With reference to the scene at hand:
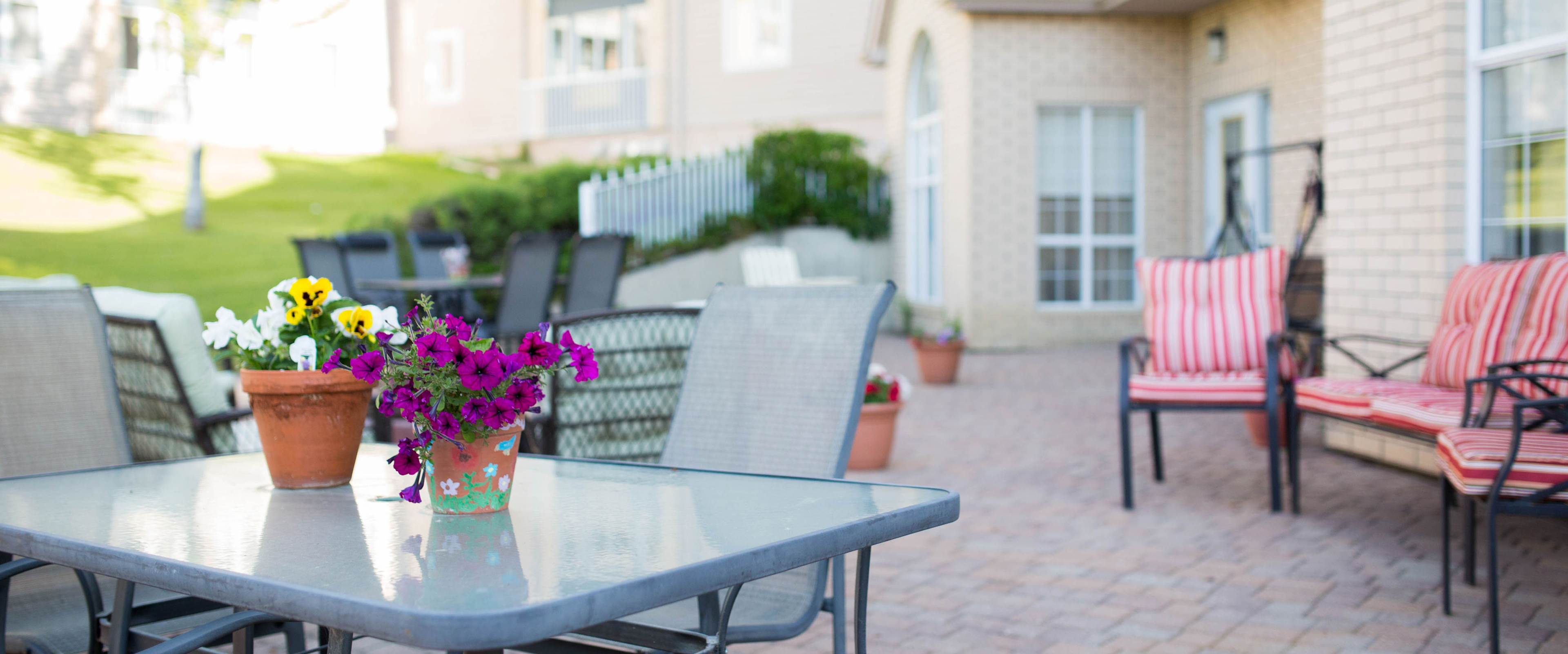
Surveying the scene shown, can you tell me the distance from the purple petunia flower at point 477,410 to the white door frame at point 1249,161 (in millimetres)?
8947

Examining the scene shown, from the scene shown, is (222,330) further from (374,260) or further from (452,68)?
(452,68)

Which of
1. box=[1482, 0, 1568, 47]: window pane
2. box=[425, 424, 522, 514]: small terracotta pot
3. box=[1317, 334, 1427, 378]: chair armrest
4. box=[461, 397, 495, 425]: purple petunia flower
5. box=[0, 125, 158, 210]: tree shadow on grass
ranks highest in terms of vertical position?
box=[0, 125, 158, 210]: tree shadow on grass

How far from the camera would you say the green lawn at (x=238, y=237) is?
12.6 m

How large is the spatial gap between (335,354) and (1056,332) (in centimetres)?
1023

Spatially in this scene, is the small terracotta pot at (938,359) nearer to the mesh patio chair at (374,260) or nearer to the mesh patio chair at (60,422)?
the mesh patio chair at (374,260)

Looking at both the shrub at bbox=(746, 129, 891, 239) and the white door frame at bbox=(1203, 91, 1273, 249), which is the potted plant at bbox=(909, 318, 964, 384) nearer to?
the white door frame at bbox=(1203, 91, 1273, 249)

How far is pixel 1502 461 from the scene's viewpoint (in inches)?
120

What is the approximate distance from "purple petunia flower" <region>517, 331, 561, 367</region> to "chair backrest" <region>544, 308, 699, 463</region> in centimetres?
202

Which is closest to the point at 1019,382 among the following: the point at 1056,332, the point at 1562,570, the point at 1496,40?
the point at 1056,332

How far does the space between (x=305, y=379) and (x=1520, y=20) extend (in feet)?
16.5

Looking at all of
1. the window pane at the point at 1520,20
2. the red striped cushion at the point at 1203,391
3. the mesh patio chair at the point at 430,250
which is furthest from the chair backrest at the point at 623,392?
the mesh patio chair at the point at 430,250

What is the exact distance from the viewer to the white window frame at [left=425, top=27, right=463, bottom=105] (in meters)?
22.7

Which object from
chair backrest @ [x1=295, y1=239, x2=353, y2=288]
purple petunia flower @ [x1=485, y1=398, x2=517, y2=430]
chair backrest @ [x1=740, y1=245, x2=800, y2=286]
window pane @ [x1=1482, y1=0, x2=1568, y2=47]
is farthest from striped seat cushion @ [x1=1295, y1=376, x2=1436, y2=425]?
chair backrest @ [x1=740, y1=245, x2=800, y2=286]

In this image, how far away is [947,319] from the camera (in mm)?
11969
